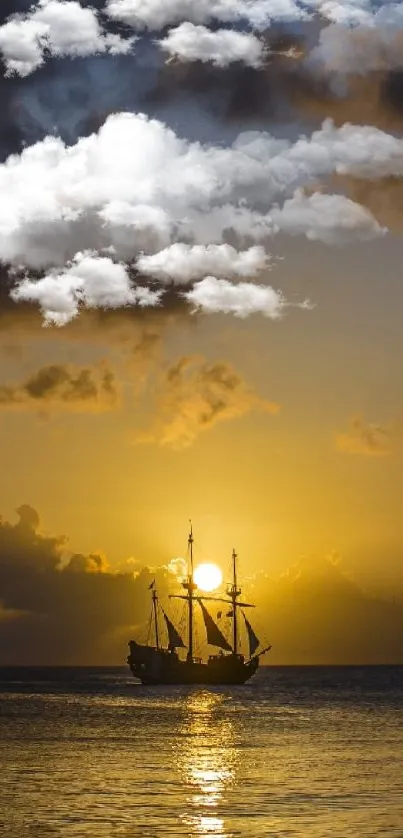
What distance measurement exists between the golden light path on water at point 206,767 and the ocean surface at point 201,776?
0.09 metres

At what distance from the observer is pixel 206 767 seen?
217 feet

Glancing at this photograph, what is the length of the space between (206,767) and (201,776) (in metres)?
5.27

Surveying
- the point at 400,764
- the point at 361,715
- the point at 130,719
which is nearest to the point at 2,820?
the point at 400,764

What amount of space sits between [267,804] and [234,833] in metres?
8.07

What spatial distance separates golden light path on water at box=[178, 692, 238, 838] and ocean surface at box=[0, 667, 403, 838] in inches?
3.4

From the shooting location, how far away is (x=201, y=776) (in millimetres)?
60844

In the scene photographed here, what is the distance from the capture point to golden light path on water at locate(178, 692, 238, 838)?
147ft

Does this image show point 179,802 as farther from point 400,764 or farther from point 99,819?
point 400,764

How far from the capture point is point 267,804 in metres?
49.4

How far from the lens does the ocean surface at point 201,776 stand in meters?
43.8

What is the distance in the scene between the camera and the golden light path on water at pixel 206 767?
44.8 meters

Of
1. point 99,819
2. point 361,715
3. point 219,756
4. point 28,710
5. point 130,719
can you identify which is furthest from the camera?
point 28,710

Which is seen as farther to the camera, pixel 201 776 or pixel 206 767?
pixel 206 767

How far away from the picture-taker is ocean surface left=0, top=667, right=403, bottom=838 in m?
43.8
